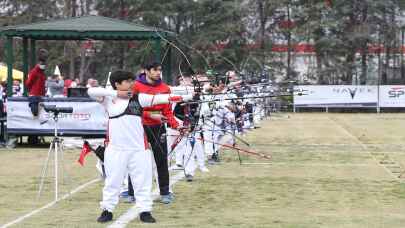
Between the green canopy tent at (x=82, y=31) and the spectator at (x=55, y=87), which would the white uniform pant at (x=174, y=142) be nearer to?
the green canopy tent at (x=82, y=31)

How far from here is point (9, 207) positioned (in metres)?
11.2

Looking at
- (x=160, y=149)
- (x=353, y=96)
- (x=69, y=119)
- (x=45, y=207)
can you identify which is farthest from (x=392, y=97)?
(x=45, y=207)

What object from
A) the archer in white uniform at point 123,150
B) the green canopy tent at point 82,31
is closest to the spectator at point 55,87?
the green canopy tent at point 82,31

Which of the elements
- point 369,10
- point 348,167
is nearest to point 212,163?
point 348,167

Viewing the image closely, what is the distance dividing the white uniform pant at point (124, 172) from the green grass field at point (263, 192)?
27cm

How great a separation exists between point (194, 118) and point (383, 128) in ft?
61.9

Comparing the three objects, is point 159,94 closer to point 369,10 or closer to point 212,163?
point 212,163

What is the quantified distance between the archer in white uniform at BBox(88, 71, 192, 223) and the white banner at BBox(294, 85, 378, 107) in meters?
40.0

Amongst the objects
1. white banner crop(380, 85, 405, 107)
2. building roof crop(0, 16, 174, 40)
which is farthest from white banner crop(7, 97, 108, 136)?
white banner crop(380, 85, 405, 107)

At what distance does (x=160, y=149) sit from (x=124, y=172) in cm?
164

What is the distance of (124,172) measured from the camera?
32.9ft

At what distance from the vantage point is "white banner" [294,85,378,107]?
49812 mm

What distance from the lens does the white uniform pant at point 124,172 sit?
995 centimetres

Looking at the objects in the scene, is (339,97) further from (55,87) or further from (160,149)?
(160,149)
